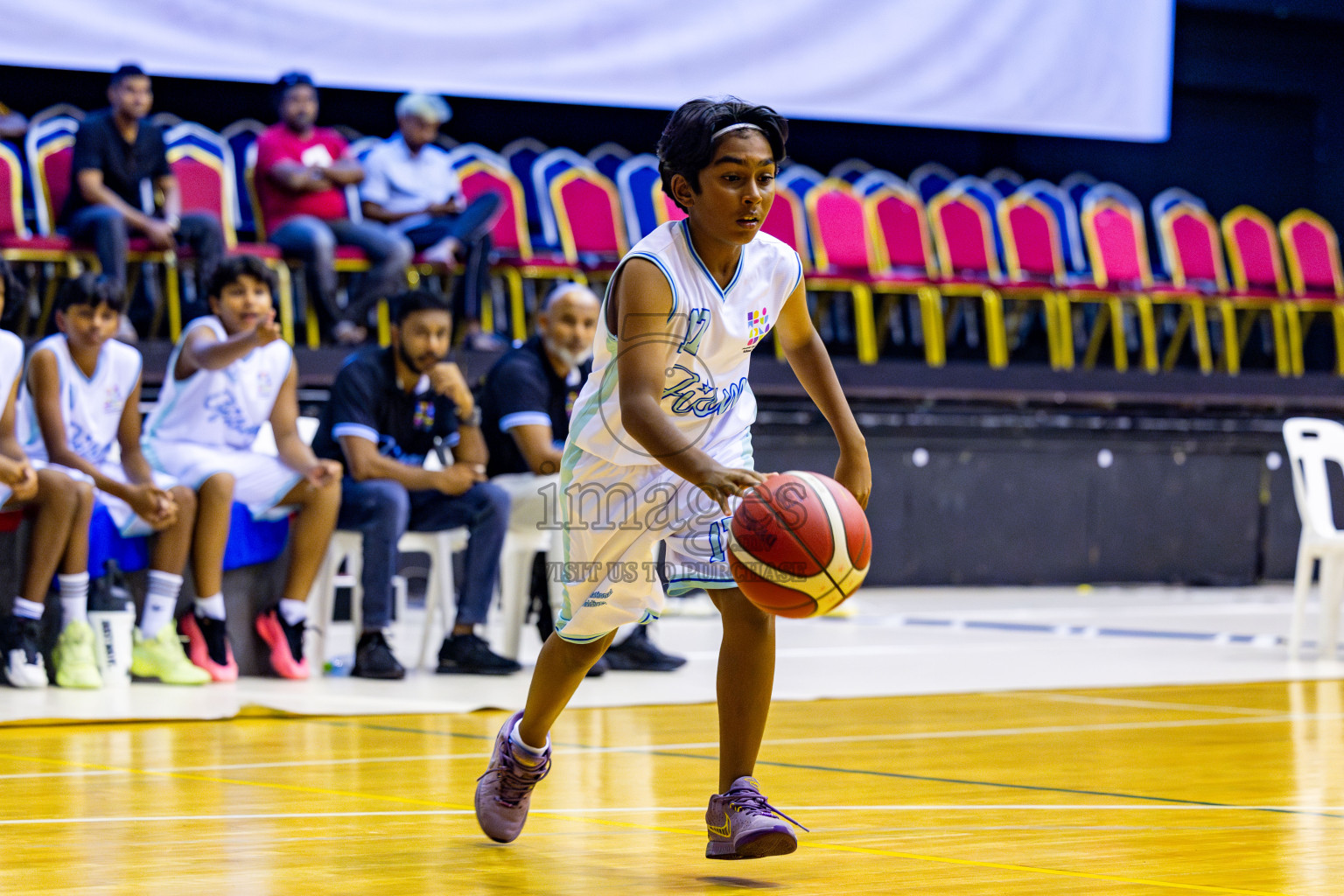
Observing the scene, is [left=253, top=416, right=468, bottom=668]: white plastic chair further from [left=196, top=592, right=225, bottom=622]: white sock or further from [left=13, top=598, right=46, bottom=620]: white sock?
[left=13, top=598, right=46, bottom=620]: white sock

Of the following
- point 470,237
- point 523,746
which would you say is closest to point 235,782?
point 523,746

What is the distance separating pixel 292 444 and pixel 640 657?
1128 mm

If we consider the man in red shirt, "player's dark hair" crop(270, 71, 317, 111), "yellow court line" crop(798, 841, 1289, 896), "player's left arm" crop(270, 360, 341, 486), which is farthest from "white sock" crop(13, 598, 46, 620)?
"player's dark hair" crop(270, 71, 317, 111)

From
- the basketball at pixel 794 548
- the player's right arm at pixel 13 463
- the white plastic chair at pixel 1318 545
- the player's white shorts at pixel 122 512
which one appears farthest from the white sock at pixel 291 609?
the white plastic chair at pixel 1318 545

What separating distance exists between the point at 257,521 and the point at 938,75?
18.5 ft

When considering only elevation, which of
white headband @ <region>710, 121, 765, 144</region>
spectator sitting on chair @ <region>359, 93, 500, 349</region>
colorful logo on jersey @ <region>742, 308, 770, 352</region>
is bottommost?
colorful logo on jersey @ <region>742, 308, 770, 352</region>

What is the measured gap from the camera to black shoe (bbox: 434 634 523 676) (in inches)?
189

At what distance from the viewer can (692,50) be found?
8.82 metres

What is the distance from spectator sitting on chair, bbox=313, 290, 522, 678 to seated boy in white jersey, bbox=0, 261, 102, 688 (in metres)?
0.72

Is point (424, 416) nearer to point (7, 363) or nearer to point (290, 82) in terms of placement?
point (7, 363)

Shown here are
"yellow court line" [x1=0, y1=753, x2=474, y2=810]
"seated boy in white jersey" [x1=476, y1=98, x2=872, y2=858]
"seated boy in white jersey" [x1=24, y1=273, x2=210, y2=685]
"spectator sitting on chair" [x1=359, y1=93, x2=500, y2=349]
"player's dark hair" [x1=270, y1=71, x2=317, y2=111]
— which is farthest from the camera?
"spectator sitting on chair" [x1=359, y1=93, x2=500, y2=349]

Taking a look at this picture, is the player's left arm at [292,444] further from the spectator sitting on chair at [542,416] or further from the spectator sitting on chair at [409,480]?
the spectator sitting on chair at [542,416]

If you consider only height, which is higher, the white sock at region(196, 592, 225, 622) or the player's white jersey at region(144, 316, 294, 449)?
the player's white jersey at region(144, 316, 294, 449)

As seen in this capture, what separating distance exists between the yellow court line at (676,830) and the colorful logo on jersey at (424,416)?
1.88m
